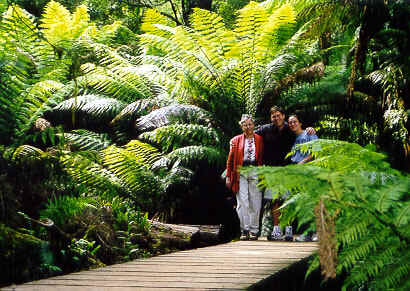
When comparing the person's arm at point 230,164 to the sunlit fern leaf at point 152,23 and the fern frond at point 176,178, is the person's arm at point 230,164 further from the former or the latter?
the sunlit fern leaf at point 152,23

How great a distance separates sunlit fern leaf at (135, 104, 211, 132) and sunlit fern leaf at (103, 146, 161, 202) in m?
0.60

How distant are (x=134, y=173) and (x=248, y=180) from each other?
2008 millimetres

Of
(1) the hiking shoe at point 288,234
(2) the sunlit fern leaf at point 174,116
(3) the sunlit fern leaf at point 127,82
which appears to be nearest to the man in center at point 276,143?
(1) the hiking shoe at point 288,234

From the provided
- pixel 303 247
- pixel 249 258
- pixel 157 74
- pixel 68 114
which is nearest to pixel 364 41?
pixel 303 247

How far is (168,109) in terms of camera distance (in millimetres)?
7625

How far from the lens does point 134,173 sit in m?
7.32

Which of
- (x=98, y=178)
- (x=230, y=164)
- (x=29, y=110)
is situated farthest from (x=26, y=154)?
(x=230, y=164)

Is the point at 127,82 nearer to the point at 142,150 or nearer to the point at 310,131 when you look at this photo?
the point at 142,150

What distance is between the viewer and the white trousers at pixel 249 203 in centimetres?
601

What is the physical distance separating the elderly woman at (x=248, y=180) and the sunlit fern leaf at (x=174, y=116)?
5.91ft

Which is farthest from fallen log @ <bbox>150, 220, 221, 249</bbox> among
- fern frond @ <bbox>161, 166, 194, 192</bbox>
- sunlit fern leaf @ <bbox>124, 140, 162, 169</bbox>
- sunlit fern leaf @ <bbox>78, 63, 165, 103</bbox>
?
sunlit fern leaf @ <bbox>78, 63, 165, 103</bbox>

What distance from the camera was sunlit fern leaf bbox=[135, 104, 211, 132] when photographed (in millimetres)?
7605

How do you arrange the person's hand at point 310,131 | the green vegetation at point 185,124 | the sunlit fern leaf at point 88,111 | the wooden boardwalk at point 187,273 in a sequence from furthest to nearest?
the sunlit fern leaf at point 88,111, the person's hand at point 310,131, the wooden boardwalk at point 187,273, the green vegetation at point 185,124

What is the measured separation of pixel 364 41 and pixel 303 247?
220 cm
